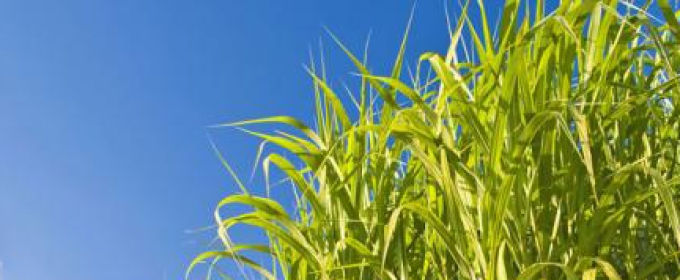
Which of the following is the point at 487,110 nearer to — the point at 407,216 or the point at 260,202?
the point at 407,216

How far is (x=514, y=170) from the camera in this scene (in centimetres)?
134

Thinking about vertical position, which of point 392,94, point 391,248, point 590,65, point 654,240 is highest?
point 392,94

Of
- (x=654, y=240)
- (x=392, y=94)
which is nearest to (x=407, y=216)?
(x=392, y=94)

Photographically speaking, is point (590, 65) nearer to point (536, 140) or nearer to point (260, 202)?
point (536, 140)

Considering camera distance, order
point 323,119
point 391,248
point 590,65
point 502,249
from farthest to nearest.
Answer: point 323,119, point 391,248, point 590,65, point 502,249

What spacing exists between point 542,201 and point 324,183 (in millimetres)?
426

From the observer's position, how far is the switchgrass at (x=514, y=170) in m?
1.35

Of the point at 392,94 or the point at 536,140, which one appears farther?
the point at 392,94

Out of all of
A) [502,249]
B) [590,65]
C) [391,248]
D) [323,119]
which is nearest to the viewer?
[502,249]

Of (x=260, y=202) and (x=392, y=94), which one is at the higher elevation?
(x=392, y=94)

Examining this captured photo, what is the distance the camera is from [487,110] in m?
1.50

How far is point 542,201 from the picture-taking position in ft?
4.55

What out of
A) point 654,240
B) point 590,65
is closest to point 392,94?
point 590,65

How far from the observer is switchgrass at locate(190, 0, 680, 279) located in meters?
1.35
